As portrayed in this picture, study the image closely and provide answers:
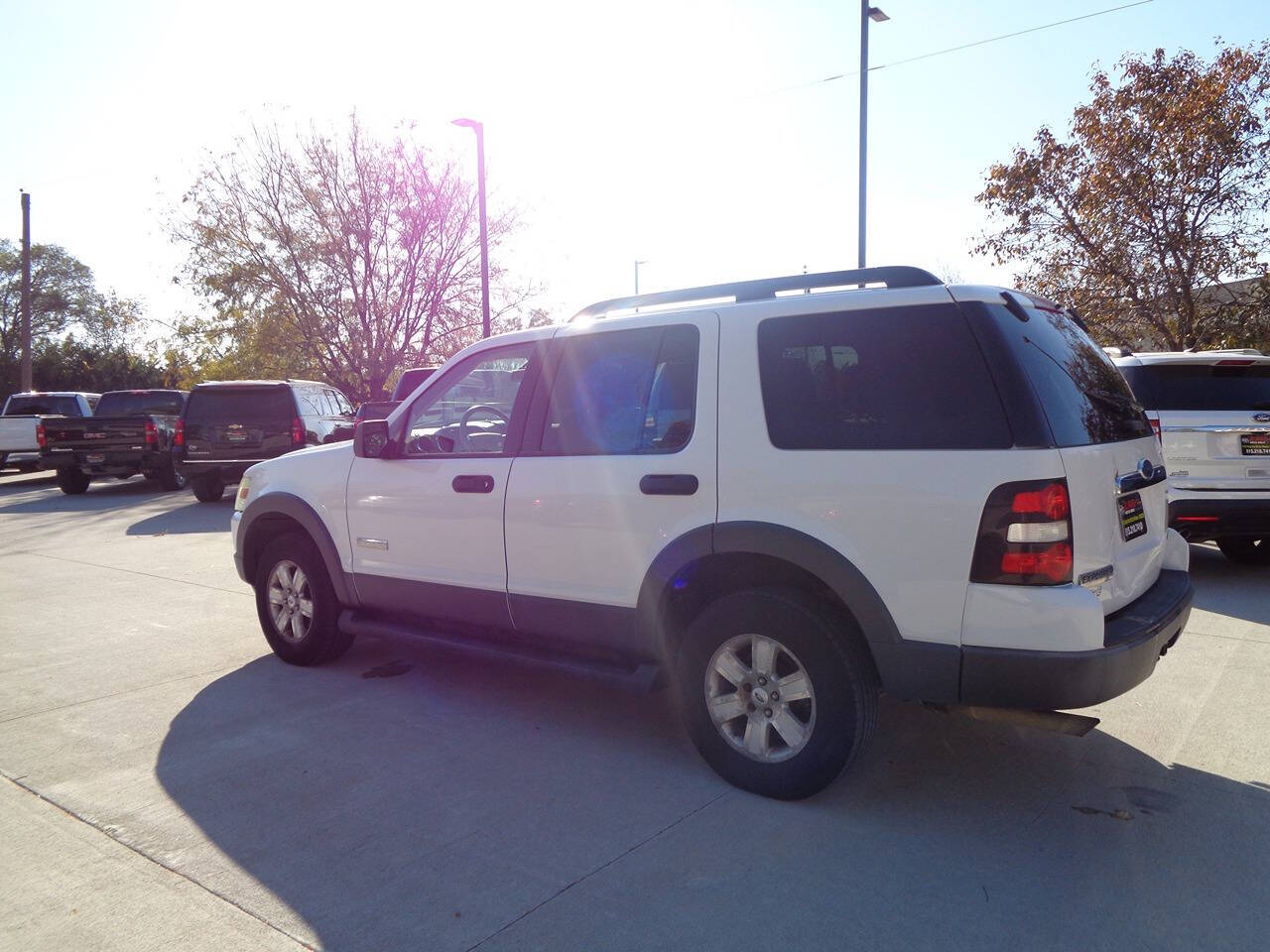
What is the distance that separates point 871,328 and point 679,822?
79.1 inches

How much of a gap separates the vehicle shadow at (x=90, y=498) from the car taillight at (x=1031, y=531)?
15725 millimetres

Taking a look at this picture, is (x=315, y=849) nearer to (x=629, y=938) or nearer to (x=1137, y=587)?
(x=629, y=938)

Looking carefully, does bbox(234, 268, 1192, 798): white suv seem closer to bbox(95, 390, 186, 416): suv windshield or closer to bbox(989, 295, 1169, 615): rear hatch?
bbox(989, 295, 1169, 615): rear hatch

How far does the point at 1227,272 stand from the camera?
15.3m

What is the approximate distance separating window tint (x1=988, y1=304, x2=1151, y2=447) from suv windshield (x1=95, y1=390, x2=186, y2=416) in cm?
1806

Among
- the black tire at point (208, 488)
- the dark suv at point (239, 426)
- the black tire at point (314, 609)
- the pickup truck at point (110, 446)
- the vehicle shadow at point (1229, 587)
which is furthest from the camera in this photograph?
the pickup truck at point (110, 446)

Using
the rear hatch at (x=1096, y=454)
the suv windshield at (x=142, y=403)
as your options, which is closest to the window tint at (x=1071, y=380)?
the rear hatch at (x=1096, y=454)

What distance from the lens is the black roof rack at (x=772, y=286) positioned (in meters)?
3.81

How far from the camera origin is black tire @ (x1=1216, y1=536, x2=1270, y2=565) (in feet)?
28.6

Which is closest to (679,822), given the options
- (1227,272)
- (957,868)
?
(957,868)

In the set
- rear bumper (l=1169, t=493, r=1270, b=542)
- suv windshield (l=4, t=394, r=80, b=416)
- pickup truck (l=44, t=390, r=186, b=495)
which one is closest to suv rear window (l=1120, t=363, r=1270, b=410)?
rear bumper (l=1169, t=493, r=1270, b=542)

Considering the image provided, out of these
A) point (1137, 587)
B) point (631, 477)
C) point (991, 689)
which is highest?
point (631, 477)

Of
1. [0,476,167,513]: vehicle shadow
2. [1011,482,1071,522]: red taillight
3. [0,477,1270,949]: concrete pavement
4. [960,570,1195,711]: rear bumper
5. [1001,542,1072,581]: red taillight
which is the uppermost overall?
[1011,482,1071,522]: red taillight

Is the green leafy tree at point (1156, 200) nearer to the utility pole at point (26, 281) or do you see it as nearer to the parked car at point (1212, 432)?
the parked car at point (1212, 432)
